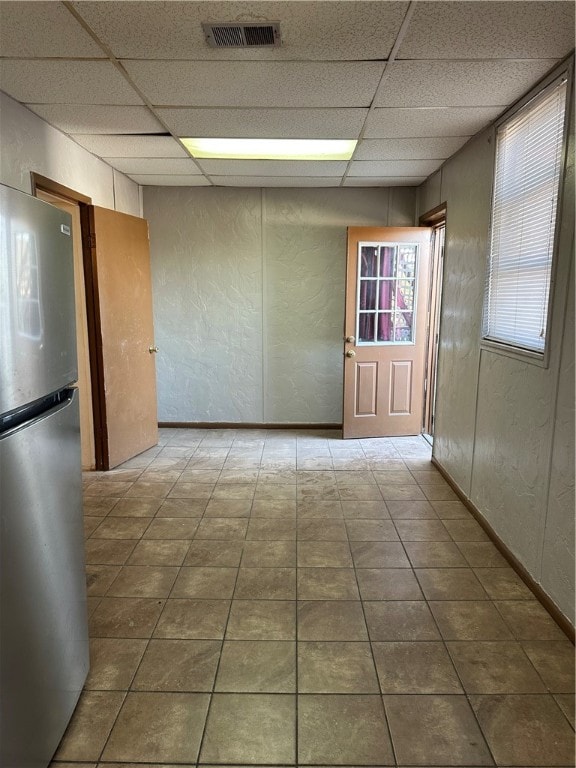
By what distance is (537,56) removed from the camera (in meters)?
2.12

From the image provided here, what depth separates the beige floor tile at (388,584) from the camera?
236 cm

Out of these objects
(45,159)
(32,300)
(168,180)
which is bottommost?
(32,300)

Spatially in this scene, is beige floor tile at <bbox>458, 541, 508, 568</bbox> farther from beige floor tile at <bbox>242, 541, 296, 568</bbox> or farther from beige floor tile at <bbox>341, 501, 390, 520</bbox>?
beige floor tile at <bbox>242, 541, 296, 568</bbox>

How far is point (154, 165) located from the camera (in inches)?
161

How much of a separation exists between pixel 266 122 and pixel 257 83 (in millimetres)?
597

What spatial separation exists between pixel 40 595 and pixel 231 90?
245 centimetres

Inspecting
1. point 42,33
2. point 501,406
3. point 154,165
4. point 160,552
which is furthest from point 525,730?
point 154,165

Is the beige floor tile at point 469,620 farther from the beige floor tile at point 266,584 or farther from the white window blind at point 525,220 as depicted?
the white window blind at point 525,220

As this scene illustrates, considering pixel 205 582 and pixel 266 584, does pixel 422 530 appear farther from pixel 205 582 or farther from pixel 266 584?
pixel 205 582

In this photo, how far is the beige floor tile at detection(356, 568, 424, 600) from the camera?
2.36 meters

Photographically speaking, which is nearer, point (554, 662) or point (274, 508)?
point (554, 662)

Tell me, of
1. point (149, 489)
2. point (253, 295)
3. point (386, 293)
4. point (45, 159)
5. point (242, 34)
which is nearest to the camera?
point (242, 34)

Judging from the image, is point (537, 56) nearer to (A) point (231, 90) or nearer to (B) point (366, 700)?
(A) point (231, 90)

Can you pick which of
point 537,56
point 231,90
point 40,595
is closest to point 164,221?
point 231,90
